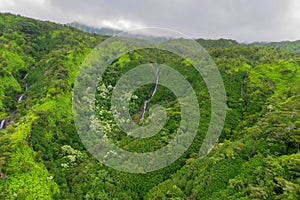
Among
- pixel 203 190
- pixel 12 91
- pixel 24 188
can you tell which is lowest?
pixel 24 188

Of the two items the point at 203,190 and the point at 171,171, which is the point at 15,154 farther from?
the point at 203,190

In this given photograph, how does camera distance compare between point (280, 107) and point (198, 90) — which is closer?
point (280, 107)

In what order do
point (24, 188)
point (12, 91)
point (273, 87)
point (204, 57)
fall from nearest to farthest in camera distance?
point (24, 188)
point (273, 87)
point (12, 91)
point (204, 57)

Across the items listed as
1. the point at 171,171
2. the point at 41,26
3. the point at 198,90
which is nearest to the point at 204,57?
the point at 198,90

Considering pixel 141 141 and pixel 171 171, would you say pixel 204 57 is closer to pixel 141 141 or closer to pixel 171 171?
pixel 141 141

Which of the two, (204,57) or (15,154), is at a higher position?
(204,57)

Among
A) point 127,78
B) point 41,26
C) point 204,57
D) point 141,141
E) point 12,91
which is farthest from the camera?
point 41,26
